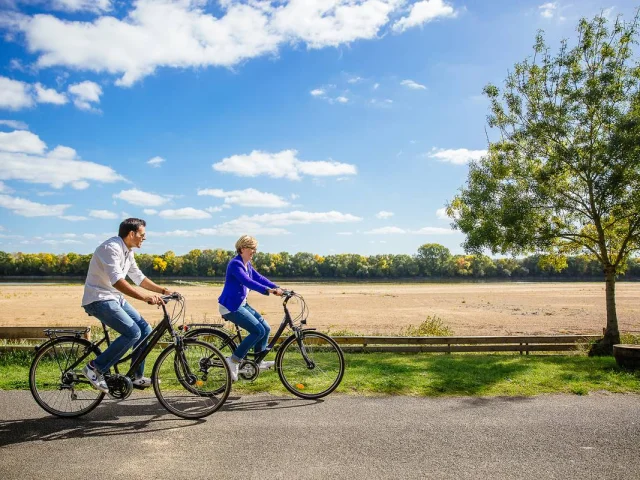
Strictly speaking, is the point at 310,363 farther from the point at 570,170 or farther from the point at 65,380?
the point at 570,170

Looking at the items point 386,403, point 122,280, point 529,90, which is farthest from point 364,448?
point 529,90

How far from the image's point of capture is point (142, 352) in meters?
5.50

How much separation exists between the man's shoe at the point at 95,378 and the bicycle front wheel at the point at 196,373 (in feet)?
1.98

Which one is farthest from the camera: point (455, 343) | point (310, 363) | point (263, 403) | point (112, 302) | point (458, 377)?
point (455, 343)

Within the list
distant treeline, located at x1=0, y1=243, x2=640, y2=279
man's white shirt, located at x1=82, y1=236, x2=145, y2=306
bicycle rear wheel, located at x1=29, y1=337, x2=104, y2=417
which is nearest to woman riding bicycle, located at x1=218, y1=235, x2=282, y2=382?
man's white shirt, located at x1=82, y1=236, x2=145, y2=306

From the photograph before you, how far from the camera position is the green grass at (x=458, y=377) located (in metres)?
6.54

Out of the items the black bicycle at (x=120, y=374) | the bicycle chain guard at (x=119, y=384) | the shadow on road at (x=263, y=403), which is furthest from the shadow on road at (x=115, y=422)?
the bicycle chain guard at (x=119, y=384)

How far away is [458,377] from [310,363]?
101 inches

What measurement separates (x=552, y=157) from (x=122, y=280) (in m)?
10.8

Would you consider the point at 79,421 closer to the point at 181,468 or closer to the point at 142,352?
the point at 142,352

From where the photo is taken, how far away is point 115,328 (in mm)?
5215

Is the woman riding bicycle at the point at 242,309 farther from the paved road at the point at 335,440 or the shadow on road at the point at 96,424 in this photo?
the shadow on road at the point at 96,424

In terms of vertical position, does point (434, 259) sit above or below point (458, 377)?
above

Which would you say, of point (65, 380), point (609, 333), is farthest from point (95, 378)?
point (609, 333)
